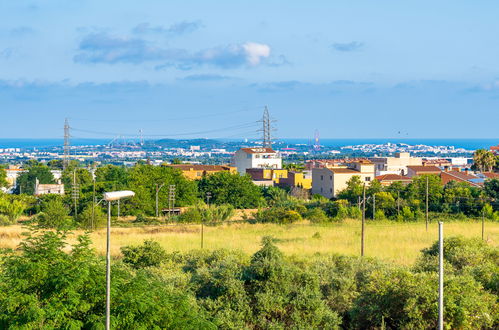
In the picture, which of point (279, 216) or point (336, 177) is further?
point (336, 177)

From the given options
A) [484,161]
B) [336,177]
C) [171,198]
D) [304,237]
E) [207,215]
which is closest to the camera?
[304,237]

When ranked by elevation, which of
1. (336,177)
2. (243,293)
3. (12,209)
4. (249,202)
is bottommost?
(249,202)

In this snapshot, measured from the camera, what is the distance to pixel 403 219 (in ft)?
154

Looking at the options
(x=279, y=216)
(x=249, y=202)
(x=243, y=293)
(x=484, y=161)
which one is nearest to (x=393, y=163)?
(x=484, y=161)

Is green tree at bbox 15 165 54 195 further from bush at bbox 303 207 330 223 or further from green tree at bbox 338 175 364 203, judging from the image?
bush at bbox 303 207 330 223

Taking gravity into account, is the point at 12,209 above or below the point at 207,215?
above

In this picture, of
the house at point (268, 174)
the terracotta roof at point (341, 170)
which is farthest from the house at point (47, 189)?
the terracotta roof at point (341, 170)

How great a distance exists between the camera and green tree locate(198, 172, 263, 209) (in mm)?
59938

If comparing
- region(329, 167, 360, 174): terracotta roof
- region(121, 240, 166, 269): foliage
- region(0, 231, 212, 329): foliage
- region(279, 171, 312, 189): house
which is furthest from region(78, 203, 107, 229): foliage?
region(279, 171, 312, 189): house

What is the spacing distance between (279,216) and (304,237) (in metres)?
9.95

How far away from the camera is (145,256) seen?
24.9 meters

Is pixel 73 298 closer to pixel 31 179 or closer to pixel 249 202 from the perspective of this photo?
pixel 249 202

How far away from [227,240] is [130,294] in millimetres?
22487

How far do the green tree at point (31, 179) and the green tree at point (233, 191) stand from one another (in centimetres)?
2855
